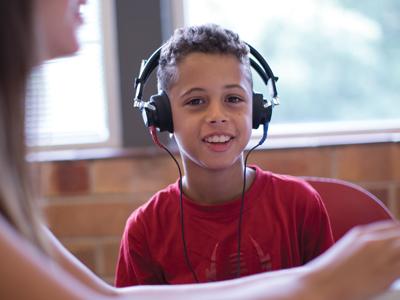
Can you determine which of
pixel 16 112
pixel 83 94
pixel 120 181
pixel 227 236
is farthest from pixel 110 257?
pixel 16 112

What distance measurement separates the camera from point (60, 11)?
0.69 m

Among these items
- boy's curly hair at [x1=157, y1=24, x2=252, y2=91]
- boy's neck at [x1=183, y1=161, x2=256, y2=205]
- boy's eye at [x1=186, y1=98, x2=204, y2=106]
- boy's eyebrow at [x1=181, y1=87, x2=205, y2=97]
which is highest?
boy's curly hair at [x1=157, y1=24, x2=252, y2=91]

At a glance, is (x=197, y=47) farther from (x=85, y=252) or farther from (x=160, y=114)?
(x=85, y=252)

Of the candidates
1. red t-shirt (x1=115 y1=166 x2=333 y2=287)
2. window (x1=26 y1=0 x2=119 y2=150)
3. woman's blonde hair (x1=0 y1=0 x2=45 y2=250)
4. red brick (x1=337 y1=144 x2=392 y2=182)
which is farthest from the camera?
window (x1=26 y1=0 x2=119 y2=150)

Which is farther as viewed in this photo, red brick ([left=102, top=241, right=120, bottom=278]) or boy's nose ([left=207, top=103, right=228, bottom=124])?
red brick ([left=102, top=241, right=120, bottom=278])

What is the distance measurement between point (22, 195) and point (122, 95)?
4.54 ft

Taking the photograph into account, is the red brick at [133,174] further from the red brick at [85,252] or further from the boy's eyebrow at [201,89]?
the boy's eyebrow at [201,89]

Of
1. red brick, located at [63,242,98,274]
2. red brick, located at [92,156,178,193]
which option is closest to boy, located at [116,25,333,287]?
red brick, located at [92,156,178,193]

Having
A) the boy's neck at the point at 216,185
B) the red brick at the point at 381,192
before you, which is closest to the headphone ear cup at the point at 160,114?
the boy's neck at the point at 216,185

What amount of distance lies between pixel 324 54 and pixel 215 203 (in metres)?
0.95

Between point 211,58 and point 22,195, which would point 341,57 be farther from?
point 22,195

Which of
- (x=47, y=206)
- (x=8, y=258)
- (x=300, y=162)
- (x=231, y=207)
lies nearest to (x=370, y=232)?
(x=8, y=258)

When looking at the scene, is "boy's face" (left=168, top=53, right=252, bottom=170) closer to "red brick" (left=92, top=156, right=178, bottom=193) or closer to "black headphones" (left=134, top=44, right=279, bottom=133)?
"black headphones" (left=134, top=44, right=279, bottom=133)

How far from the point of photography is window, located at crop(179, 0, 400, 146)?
2010mm
